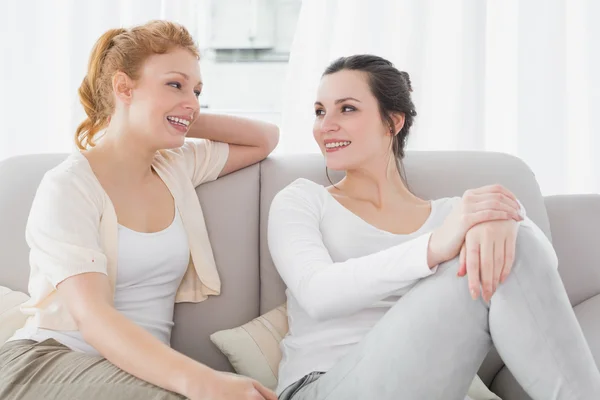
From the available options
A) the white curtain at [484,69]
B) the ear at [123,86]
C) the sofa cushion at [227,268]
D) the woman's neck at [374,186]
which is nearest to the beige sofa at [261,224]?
the sofa cushion at [227,268]

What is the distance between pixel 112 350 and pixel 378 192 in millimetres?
807

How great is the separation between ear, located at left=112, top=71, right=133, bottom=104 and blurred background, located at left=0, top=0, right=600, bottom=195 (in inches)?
41.0

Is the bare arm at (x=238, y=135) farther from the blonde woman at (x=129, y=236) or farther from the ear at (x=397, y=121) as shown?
the ear at (x=397, y=121)

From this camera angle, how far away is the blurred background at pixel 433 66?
8.48 ft

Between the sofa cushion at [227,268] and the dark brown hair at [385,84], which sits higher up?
the dark brown hair at [385,84]

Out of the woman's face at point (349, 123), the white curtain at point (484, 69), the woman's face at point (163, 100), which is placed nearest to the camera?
the woman's face at point (163, 100)

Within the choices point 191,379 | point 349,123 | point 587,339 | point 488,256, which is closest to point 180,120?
point 349,123

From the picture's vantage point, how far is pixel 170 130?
1.59m

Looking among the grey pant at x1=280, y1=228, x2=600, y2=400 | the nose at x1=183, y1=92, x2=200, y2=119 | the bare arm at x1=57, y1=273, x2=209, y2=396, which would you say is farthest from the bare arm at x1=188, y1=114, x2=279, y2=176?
the grey pant at x1=280, y1=228, x2=600, y2=400

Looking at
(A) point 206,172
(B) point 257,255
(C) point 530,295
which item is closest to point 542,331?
(C) point 530,295

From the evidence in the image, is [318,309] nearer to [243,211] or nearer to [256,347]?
[256,347]

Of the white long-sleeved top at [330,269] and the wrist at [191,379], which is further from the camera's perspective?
the white long-sleeved top at [330,269]

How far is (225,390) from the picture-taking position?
1191 mm

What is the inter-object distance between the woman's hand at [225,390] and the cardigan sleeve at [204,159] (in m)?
0.71
